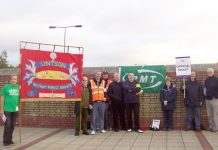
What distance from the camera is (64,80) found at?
10273 millimetres

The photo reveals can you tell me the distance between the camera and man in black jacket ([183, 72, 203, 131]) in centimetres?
1078

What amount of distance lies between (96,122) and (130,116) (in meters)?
1.13

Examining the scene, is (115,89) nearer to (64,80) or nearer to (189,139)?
(64,80)

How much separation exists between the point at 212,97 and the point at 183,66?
1349mm

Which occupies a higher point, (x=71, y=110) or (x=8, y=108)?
(x=8, y=108)

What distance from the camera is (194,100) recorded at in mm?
10766

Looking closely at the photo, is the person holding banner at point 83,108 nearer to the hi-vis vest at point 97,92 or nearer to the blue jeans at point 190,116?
the hi-vis vest at point 97,92

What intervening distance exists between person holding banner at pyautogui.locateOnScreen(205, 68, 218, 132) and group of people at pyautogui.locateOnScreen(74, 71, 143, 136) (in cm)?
212

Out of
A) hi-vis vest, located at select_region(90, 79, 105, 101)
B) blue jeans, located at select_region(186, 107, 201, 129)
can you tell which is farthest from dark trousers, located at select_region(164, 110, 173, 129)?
hi-vis vest, located at select_region(90, 79, 105, 101)

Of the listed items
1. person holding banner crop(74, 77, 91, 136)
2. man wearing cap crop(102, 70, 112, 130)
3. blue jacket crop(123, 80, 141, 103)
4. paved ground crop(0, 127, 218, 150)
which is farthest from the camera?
man wearing cap crop(102, 70, 112, 130)

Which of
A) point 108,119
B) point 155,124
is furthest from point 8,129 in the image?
point 155,124

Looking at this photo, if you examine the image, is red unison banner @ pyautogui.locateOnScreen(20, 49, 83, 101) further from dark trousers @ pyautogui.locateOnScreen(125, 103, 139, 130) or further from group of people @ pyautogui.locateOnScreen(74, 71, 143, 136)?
dark trousers @ pyautogui.locateOnScreen(125, 103, 139, 130)

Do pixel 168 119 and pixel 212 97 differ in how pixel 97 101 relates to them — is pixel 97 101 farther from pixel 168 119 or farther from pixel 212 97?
pixel 212 97

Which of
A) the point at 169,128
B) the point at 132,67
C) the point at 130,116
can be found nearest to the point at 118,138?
the point at 130,116
